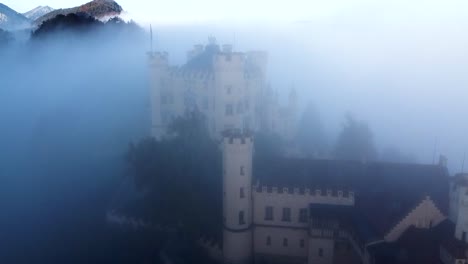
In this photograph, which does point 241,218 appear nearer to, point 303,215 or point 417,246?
point 303,215

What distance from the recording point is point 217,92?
127 ft

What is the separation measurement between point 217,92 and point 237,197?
1157 centimetres

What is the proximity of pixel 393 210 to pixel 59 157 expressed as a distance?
104 feet

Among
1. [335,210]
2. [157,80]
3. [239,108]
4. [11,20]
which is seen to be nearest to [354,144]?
[239,108]

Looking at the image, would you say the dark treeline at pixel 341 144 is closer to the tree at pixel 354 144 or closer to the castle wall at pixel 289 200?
the tree at pixel 354 144

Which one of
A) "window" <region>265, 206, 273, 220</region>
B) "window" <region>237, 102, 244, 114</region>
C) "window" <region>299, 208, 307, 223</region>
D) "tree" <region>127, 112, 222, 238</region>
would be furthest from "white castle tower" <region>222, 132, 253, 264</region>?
"window" <region>237, 102, 244, 114</region>

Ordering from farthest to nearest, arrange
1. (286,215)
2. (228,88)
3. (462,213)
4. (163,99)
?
(163,99) < (228,88) < (286,215) < (462,213)

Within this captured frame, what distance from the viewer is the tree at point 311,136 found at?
4922 centimetres

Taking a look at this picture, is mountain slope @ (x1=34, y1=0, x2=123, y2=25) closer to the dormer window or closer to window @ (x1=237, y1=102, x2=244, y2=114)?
window @ (x1=237, y1=102, x2=244, y2=114)

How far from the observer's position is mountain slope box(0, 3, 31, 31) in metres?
74.6

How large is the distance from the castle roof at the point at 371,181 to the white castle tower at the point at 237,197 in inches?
63.5

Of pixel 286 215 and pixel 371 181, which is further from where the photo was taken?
pixel 371 181

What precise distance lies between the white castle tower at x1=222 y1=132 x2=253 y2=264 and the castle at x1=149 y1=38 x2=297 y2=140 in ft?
27.2

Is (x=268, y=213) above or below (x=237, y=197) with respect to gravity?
below
